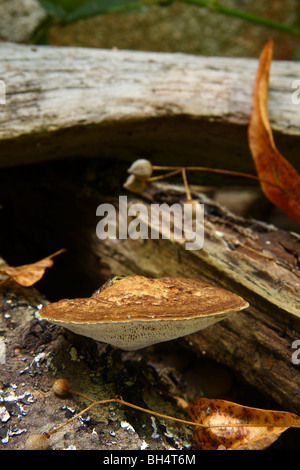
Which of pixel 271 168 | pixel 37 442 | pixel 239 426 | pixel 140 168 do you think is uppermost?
pixel 271 168

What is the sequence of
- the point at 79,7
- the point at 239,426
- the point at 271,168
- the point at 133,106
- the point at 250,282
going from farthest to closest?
the point at 79,7, the point at 133,106, the point at 271,168, the point at 250,282, the point at 239,426

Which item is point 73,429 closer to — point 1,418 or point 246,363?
point 1,418

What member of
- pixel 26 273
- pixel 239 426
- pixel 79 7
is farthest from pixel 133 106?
pixel 239 426

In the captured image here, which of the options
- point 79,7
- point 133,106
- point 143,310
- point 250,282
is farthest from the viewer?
point 79,7

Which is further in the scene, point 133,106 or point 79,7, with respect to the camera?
point 79,7

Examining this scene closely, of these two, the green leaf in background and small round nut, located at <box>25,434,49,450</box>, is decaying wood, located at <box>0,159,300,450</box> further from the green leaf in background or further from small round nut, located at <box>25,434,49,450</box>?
the green leaf in background

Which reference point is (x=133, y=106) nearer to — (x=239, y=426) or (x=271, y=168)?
(x=271, y=168)

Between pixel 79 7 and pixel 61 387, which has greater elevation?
pixel 79 7

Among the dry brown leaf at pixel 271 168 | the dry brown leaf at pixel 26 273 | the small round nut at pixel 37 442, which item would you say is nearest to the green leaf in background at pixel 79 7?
the dry brown leaf at pixel 271 168

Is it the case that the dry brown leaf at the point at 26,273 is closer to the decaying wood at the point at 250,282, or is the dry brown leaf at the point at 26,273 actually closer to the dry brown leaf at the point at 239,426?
the decaying wood at the point at 250,282

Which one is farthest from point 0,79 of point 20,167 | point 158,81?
point 158,81
